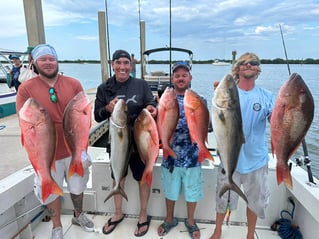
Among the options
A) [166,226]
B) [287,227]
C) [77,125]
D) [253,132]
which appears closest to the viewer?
[77,125]

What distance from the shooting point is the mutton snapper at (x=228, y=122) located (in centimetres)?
188

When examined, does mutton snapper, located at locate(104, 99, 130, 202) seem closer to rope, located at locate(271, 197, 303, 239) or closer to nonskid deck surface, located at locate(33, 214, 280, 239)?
nonskid deck surface, located at locate(33, 214, 280, 239)

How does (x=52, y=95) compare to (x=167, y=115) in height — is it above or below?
above

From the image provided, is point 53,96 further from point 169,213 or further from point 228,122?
point 169,213

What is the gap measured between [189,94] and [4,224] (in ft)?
7.15

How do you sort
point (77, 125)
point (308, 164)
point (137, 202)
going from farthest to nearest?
point (137, 202)
point (308, 164)
point (77, 125)

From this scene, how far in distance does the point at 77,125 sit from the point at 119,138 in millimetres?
381

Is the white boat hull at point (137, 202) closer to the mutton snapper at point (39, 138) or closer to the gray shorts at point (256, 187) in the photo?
the gray shorts at point (256, 187)

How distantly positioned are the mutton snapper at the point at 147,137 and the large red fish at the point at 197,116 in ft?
1.09

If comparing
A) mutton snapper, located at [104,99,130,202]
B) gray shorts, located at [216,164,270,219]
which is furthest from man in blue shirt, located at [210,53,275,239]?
mutton snapper, located at [104,99,130,202]

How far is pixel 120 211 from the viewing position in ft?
9.67

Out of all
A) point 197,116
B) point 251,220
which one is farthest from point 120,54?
point 251,220

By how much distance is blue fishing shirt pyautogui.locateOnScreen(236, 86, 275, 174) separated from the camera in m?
2.20

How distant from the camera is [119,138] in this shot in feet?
7.09
